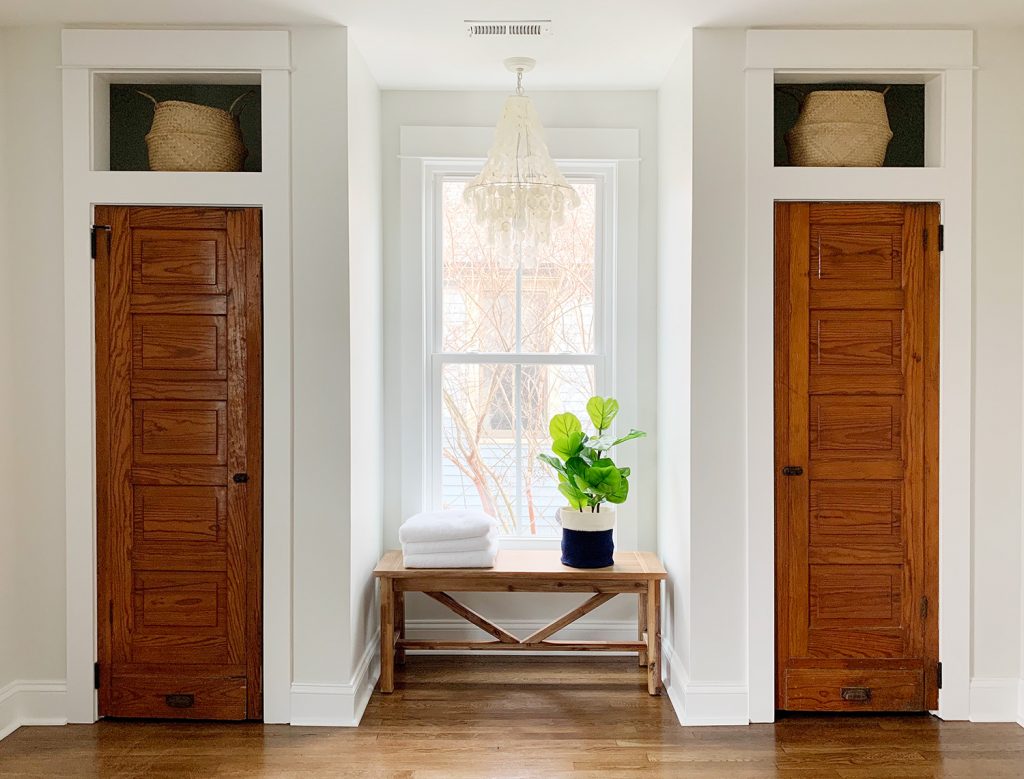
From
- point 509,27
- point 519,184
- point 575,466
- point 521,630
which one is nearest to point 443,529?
point 575,466

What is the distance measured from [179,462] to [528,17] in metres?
2.07

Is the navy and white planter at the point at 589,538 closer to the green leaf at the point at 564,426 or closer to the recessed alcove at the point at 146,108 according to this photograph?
the green leaf at the point at 564,426

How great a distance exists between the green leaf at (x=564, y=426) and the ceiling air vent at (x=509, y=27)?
1.50 metres

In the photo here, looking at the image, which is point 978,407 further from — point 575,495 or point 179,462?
point 179,462

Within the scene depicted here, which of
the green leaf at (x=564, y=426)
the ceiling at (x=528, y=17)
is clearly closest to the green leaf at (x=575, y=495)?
the green leaf at (x=564, y=426)

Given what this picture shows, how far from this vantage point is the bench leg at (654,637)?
363cm

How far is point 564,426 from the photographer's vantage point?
3756mm

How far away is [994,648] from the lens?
337 cm

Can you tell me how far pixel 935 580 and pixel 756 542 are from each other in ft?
2.30

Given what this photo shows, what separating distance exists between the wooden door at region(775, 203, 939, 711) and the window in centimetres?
108

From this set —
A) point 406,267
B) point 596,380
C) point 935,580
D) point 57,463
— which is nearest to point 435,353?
point 406,267

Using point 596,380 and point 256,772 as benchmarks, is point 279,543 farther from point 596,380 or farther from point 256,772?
point 596,380

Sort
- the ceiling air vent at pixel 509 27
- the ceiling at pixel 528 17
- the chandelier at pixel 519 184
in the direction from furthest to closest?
1. the chandelier at pixel 519 184
2. the ceiling air vent at pixel 509 27
3. the ceiling at pixel 528 17

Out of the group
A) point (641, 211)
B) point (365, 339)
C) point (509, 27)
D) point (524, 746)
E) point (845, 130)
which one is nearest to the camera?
point (524, 746)
